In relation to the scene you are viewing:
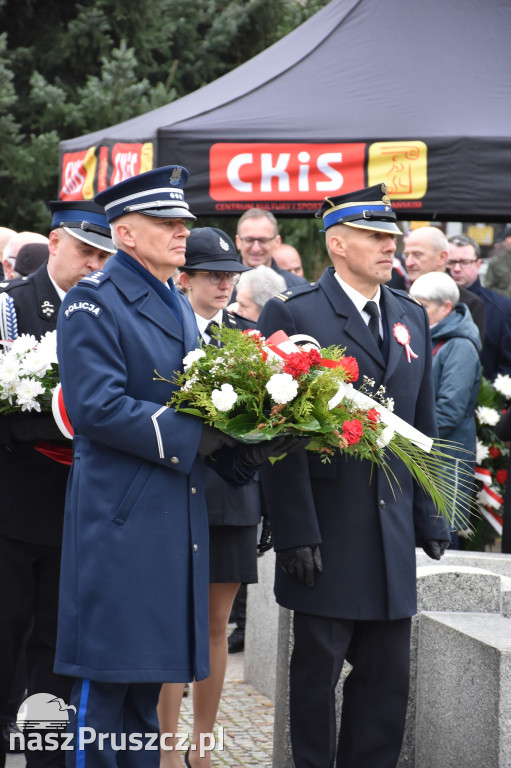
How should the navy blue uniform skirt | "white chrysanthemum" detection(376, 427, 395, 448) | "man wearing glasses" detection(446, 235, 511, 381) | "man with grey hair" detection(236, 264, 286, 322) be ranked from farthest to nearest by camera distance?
"man wearing glasses" detection(446, 235, 511, 381) < "man with grey hair" detection(236, 264, 286, 322) < the navy blue uniform skirt < "white chrysanthemum" detection(376, 427, 395, 448)

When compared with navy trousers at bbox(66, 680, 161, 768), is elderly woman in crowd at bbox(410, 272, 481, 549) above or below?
above

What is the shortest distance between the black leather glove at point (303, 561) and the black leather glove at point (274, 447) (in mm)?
580

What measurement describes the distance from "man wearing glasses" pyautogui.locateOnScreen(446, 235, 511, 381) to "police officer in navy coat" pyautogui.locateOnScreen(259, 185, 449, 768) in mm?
3818

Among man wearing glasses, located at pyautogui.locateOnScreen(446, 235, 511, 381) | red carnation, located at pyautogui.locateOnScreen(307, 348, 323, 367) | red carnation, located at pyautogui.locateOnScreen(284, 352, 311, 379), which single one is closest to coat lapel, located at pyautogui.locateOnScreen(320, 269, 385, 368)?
red carnation, located at pyautogui.locateOnScreen(307, 348, 323, 367)

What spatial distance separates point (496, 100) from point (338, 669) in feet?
13.4

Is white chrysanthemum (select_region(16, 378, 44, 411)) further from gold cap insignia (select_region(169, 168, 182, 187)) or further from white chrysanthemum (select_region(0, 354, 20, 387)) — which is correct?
gold cap insignia (select_region(169, 168, 182, 187))

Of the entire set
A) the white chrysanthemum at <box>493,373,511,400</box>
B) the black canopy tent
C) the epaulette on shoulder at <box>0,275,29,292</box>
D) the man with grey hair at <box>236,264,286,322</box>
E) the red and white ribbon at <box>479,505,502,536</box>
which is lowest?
the red and white ribbon at <box>479,505,502,536</box>

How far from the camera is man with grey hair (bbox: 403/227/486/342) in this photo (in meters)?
7.59

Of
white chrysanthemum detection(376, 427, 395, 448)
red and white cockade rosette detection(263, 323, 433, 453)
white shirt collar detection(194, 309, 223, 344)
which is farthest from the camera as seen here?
white shirt collar detection(194, 309, 223, 344)

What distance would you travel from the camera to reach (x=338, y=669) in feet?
13.4

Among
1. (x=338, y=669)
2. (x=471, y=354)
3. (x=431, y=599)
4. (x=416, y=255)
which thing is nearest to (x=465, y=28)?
(x=416, y=255)

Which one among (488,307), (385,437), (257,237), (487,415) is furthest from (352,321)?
(488,307)

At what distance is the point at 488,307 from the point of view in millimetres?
8195

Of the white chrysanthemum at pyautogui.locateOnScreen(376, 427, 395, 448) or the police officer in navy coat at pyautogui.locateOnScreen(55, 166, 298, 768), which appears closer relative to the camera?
the police officer in navy coat at pyautogui.locateOnScreen(55, 166, 298, 768)
